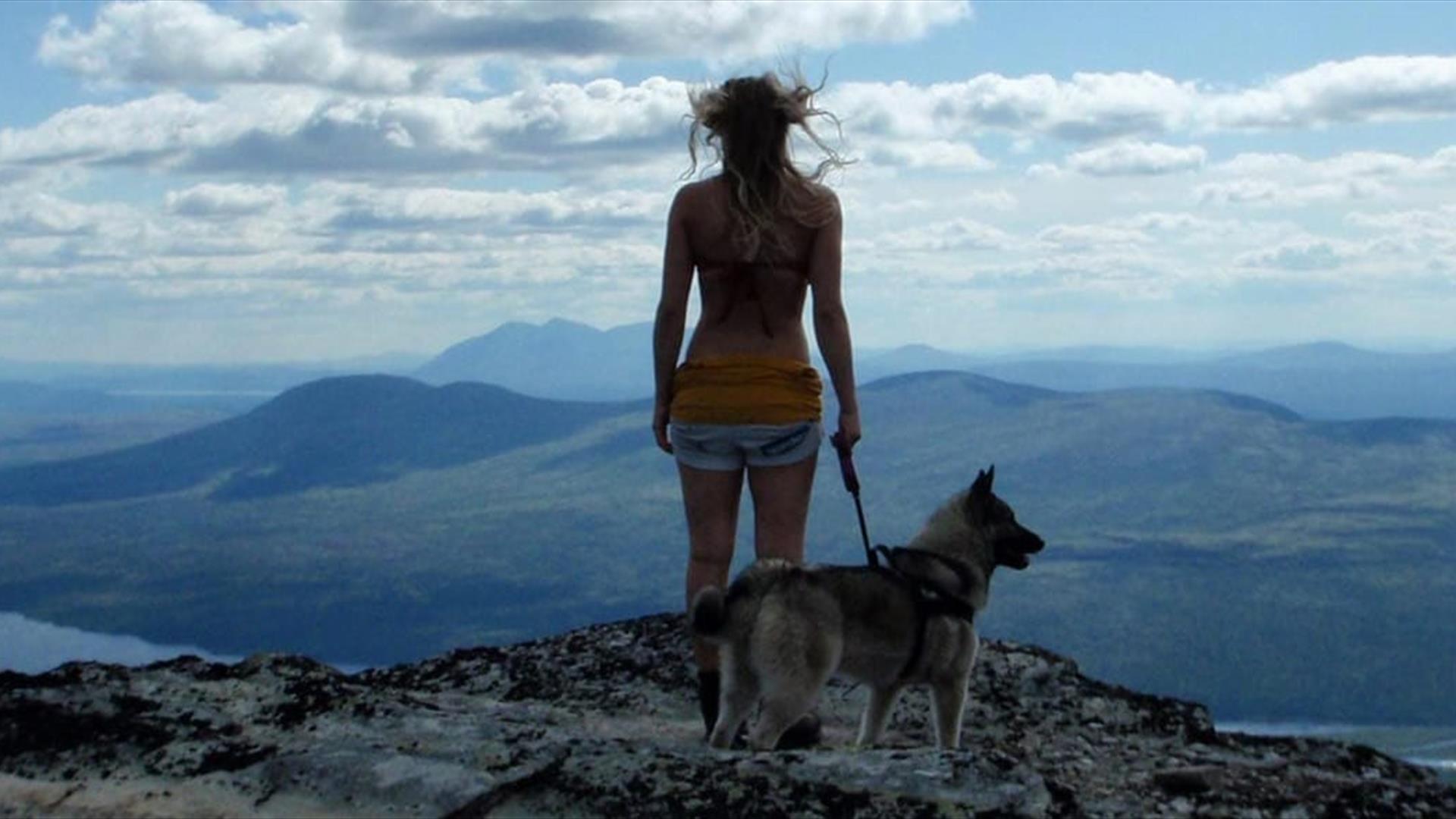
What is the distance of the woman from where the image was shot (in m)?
9.03

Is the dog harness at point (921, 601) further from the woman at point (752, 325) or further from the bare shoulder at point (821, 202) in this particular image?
the bare shoulder at point (821, 202)

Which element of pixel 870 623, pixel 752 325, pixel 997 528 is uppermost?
pixel 752 325

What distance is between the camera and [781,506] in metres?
9.52

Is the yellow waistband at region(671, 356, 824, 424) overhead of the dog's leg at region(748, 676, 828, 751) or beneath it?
overhead

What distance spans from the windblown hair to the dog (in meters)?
1.89

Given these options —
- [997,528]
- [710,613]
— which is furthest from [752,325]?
[997,528]

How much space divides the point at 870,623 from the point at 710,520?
1150 mm

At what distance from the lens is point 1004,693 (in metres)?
12.7

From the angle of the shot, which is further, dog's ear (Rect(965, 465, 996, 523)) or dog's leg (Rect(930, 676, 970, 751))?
dog's ear (Rect(965, 465, 996, 523))

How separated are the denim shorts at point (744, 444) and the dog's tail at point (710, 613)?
0.86 metres

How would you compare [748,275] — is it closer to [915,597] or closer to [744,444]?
[744,444]

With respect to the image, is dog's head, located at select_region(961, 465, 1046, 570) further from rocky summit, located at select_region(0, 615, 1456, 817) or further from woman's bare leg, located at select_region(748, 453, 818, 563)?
rocky summit, located at select_region(0, 615, 1456, 817)

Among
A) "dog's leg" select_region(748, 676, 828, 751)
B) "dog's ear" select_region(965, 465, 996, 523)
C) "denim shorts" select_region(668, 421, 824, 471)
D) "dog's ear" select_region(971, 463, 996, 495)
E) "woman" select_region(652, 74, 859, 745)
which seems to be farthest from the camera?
"dog's ear" select_region(965, 465, 996, 523)

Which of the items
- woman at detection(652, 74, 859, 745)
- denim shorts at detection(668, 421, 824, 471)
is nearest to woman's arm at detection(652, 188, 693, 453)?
woman at detection(652, 74, 859, 745)
